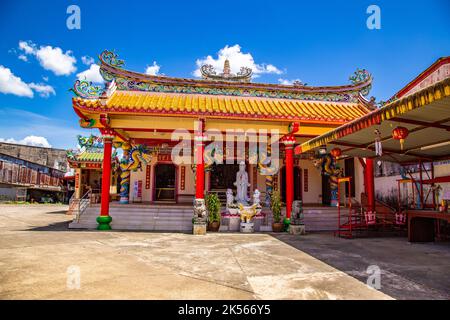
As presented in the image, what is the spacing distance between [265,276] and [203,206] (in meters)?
5.05

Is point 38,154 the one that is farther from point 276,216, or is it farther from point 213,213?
point 276,216

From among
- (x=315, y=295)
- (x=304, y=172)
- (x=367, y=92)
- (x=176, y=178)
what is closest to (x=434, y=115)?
(x=315, y=295)

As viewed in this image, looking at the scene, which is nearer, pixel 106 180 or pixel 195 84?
pixel 106 180

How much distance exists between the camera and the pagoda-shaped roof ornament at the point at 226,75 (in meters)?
14.1

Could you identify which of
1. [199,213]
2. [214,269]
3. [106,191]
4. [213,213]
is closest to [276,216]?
[213,213]

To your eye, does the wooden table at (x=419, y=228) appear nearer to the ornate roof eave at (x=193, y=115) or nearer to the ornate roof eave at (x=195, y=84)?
the ornate roof eave at (x=193, y=115)

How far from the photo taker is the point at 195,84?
37.1ft

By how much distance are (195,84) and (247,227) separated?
19.8 feet

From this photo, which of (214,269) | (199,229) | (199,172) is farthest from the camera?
(199,172)

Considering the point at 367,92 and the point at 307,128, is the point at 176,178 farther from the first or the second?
the point at 367,92

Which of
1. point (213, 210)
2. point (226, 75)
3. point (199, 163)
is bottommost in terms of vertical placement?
point (213, 210)

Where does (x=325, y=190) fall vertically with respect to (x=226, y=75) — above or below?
below

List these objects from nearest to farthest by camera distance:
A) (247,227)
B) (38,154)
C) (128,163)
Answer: (247,227) < (128,163) < (38,154)

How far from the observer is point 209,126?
9844 millimetres
